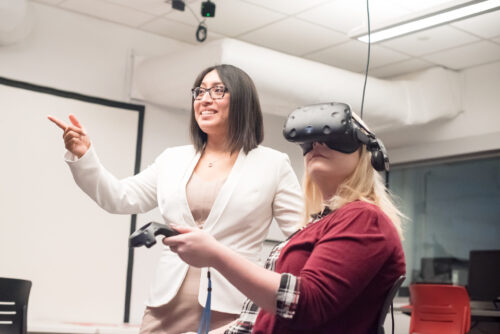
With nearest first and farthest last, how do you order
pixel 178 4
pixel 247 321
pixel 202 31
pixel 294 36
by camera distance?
pixel 247 321 → pixel 178 4 → pixel 202 31 → pixel 294 36

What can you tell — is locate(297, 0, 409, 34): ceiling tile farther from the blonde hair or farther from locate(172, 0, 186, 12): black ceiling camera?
the blonde hair

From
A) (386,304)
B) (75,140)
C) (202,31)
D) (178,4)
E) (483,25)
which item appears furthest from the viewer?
(202,31)

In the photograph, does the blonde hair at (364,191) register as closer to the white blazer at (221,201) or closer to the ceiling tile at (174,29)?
the white blazer at (221,201)

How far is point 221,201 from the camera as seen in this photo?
1.84 metres

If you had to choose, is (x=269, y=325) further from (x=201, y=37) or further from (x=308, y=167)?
(x=201, y=37)

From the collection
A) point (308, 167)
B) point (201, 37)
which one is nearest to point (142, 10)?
point (201, 37)

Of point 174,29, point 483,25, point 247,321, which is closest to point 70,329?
point 174,29

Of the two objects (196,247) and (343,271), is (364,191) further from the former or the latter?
(196,247)

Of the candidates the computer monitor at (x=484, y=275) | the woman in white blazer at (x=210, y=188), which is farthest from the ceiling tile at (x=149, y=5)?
the computer monitor at (x=484, y=275)

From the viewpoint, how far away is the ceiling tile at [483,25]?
4645 millimetres

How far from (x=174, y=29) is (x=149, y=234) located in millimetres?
4192

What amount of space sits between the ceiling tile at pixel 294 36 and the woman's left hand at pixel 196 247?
3849mm

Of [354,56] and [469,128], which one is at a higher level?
[354,56]

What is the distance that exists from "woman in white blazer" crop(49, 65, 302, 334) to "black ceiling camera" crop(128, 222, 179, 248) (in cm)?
65
